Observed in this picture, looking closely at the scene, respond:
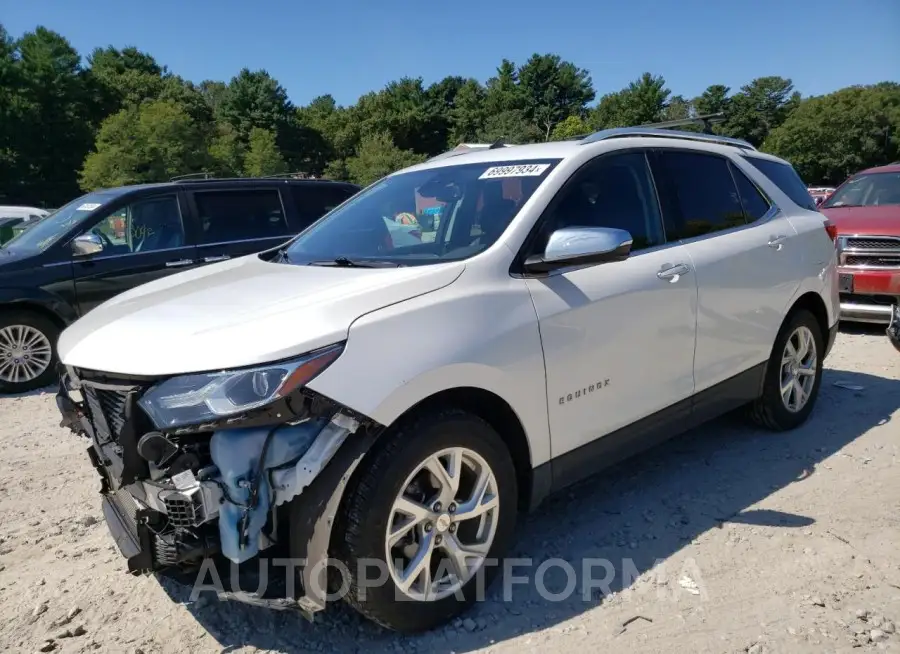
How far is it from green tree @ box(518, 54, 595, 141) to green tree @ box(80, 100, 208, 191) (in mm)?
46231

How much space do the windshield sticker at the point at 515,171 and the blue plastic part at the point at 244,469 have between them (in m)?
1.66

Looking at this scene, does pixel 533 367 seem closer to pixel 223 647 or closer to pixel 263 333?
pixel 263 333

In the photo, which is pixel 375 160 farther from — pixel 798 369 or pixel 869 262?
pixel 798 369

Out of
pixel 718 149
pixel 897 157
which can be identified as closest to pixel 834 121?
pixel 897 157

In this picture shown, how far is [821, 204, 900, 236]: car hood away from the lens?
7.05 meters

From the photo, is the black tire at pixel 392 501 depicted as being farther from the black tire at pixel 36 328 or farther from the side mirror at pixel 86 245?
the side mirror at pixel 86 245

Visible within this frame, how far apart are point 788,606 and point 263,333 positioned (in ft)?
7.42

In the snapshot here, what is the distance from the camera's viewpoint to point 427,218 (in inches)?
127

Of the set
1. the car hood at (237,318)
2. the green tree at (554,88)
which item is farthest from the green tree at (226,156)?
the car hood at (237,318)

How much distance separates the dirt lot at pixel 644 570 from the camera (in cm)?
249

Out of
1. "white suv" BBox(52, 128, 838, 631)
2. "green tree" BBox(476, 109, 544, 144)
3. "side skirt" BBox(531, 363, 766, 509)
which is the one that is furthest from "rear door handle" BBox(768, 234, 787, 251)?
"green tree" BBox(476, 109, 544, 144)

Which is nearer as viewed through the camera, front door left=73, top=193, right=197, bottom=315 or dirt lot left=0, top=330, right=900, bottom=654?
dirt lot left=0, top=330, right=900, bottom=654

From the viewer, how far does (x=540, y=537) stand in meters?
3.21

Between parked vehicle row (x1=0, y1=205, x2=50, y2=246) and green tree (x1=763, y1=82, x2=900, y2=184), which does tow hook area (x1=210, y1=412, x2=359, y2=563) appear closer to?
parked vehicle row (x1=0, y1=205, x2=50, y2=246)
